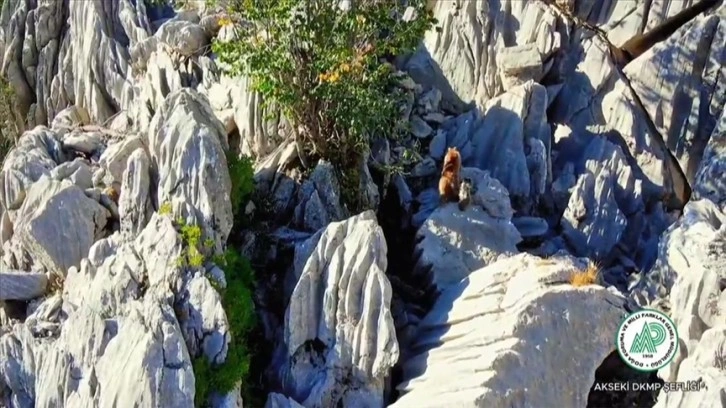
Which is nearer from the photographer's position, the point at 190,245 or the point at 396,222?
the point at 190,245

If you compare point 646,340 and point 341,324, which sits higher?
point 341,324

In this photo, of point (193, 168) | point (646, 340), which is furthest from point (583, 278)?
point (193, 168)

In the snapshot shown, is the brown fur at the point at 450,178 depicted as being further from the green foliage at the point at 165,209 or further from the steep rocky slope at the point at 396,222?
the green foliage at the point at 165,209

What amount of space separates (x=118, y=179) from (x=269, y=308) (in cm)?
396

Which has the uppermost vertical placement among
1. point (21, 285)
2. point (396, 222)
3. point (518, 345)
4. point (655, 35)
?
point (655, 35)

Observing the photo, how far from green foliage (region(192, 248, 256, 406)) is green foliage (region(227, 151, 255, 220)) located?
42.8 inches

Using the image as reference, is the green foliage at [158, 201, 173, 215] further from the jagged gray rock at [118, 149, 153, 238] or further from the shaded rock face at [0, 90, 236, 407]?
the jagged gray rock at [118, 149, 153, 238]

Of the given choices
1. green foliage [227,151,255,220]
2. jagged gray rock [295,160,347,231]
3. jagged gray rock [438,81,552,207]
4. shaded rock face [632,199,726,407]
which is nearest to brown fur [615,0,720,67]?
jagged gray rock [438,81,552,207]

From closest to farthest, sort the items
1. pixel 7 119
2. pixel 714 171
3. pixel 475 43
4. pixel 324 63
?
pixel 324 63, pixel 714 171, pixel 475 43, pixel 7 119

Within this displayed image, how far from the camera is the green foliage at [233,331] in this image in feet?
39.8

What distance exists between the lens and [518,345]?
41.1ft

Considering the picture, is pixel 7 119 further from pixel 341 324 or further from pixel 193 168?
pixel 341 324

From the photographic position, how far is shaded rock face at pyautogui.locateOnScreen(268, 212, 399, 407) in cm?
1280

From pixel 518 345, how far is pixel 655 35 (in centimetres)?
1037
